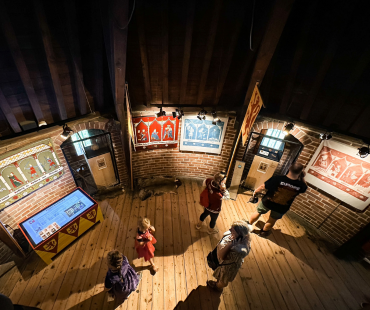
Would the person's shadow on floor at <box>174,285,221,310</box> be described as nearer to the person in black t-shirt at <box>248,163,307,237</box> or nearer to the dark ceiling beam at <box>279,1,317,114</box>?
the person in black t-shirt at <box>248,163,307,237</box>

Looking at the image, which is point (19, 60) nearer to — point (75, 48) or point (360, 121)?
point (75, 48)

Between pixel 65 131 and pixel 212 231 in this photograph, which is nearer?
pixel 65 131

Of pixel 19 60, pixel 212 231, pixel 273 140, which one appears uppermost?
pixel 19 60

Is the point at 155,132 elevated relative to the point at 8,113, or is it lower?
lower

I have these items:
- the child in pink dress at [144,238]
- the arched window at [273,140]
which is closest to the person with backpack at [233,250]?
the child in pink dress at [144,238]

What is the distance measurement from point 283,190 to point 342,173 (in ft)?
4.96

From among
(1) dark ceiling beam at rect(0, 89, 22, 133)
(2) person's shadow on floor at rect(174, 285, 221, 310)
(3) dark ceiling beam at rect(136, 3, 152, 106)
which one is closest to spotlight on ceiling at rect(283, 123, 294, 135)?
(3) dark ceiling beam at rect(136, 3, 152, 106)

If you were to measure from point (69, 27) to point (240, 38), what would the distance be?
287 cm

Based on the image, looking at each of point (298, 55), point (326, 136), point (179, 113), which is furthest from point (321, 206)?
point (179, 113)

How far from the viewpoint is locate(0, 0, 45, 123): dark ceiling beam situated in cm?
219

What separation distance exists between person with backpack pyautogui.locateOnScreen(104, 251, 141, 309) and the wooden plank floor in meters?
0.65

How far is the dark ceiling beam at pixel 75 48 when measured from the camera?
2.47m

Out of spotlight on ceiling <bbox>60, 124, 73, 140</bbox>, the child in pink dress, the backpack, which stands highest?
spotlight on ceiling <bbox>60, 124, 73, 140</bbox>

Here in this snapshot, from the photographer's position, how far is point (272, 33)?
2854 millimetres
